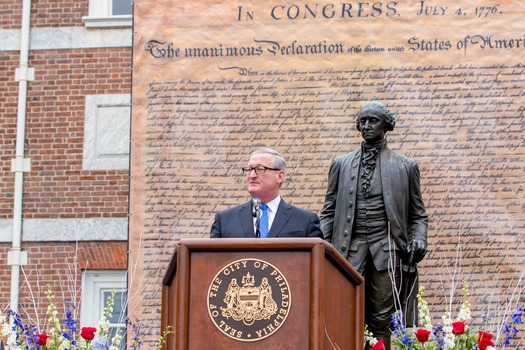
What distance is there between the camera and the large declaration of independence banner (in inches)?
383

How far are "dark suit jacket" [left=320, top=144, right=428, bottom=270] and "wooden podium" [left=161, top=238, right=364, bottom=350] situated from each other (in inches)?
94.7

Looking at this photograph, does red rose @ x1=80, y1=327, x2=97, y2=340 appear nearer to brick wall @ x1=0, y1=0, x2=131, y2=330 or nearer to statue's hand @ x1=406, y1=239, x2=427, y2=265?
statue's hand @ x1=406, y1=239, x2=427, y2=265

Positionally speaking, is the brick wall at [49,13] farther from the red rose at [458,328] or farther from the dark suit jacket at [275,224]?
the red rose at [458,328]

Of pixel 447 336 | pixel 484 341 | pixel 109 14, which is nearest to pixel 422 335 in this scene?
pixel 447 336

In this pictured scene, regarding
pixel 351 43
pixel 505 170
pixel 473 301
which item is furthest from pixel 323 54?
pixel 473 301

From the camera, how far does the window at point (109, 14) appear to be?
1181 centimetres

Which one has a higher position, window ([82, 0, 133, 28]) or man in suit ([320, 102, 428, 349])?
window ([82, 0, 133, 28])

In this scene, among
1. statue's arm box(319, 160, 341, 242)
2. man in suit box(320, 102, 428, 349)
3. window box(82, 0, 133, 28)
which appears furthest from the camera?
window box(82, 0, 133, 28)

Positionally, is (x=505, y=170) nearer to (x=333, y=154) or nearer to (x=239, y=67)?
(x=333, y=154)

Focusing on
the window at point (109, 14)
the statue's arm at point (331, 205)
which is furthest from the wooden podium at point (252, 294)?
the window at point (109, 14)

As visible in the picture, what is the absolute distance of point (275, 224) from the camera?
615 centimetres

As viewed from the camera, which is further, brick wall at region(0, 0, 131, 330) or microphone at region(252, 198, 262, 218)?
brick wall at region(0, 0, 131, 330)

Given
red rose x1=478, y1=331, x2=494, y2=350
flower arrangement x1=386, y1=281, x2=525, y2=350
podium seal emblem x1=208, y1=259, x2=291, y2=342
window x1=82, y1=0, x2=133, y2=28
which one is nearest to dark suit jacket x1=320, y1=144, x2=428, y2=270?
flower arrangement x1=386, y1=281, x2=525, y2=350

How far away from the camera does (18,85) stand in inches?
467
